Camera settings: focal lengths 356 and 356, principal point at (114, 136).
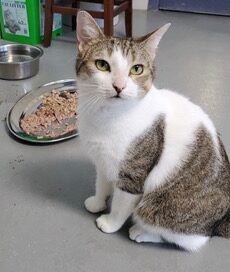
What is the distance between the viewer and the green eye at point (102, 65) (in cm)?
92

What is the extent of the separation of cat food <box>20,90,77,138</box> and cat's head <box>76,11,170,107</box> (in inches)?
27.9

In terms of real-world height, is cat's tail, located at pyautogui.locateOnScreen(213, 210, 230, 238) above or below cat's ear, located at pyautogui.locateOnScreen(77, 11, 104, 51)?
below

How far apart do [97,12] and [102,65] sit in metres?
1.66

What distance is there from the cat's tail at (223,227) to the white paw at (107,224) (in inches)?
12.7

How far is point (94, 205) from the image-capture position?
50.3 inches

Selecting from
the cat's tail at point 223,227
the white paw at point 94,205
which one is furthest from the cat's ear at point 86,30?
the cat's tail at point 223,227

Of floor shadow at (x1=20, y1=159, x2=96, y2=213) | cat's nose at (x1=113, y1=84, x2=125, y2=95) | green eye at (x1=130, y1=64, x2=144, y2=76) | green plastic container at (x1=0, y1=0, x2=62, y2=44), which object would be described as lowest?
floor shadow at (x1=20, y1=159, x2=96, y2=213)

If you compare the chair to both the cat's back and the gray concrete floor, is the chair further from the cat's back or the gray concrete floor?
the cat's back

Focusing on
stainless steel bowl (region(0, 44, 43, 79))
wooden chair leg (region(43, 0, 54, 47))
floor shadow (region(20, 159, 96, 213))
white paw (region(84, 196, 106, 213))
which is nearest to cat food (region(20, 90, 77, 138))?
floor shadow (region(20, 159, 96, 213))

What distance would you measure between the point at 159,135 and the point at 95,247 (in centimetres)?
43

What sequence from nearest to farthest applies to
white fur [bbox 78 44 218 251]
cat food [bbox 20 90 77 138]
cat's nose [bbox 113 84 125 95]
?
cat's nose [bbox 113 84 125 95] < white fur [bbox 78 44 218 251] < cat food [bbox 20 90 77 138]

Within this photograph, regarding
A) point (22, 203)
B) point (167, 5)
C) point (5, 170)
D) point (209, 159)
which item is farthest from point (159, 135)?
point (167, 5)

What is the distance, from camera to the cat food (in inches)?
65.7

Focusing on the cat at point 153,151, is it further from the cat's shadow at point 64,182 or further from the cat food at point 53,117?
the cat food at point 53,117
